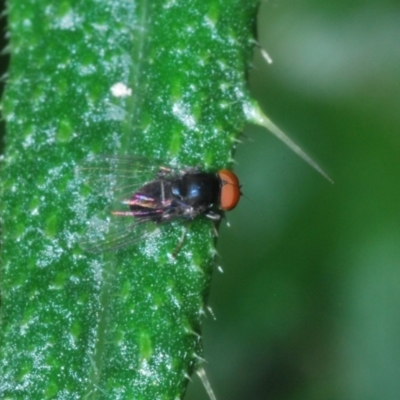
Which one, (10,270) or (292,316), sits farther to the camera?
(292,316)

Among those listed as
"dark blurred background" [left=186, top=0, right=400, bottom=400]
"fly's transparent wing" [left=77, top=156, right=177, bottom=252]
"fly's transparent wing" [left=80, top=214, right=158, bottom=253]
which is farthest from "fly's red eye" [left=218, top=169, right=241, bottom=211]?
"dark blurred background" [left=186, top=0, right=400, bottom=400]

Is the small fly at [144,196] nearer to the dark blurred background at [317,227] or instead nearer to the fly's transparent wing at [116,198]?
the fly's transparent wing at [116,198]

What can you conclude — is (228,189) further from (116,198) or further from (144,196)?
(116,198)

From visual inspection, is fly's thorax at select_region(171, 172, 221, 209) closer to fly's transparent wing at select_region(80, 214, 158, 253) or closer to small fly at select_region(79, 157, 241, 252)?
small fly at select_region(79, 157, 241, 252)

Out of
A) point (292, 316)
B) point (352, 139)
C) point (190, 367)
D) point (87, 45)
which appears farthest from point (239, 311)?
point (87, 45)

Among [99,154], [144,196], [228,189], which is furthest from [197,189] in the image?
[99,154]

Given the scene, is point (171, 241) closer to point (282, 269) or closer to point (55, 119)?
point (55, 119)
